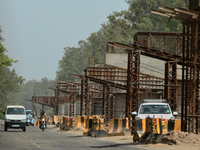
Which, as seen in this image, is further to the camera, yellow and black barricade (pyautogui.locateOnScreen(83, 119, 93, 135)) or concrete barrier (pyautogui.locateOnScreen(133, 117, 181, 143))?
yellow and black barricade (pyautogui.locateOnScreen(83, 119, 93, 135))

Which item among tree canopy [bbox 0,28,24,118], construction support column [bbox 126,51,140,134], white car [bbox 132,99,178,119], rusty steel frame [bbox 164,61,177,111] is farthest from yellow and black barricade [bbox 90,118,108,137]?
tree canopy [bbox 0,28,24,118]

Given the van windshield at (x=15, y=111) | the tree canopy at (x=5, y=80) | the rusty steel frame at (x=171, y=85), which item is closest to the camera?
the van windshield at (x=15, y=111)

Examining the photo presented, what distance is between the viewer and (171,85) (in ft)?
117

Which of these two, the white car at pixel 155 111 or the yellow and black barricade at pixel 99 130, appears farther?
the yellow and black barricade at pixel 99 130

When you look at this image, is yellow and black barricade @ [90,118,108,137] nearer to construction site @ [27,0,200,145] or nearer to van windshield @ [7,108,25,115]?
construction site @ [27,0,200,145]

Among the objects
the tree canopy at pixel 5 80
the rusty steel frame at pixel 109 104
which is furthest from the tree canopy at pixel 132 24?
the rusty steel frame at pixel 109 104

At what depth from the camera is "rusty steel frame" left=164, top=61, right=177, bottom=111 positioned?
35.9 m

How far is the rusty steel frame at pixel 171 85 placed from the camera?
1412 inches

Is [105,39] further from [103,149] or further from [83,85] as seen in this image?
[103,149]

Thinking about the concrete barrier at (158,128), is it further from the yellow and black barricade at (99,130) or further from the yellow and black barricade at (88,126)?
the yellow and black barricade at (88,126)

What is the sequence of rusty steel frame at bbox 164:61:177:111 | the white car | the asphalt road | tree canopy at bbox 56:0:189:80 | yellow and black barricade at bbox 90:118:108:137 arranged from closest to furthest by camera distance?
the asphalt road → the white car → yellow and black barricade at bbox 90:118:108:137 → rusty steel frame at bbox 164:61:177:111 → tree canopy at bbox 56:0:189:80

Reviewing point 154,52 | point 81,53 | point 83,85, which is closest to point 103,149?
point 154,52

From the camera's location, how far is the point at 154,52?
3541cm

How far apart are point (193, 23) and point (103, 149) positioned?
9.91m
